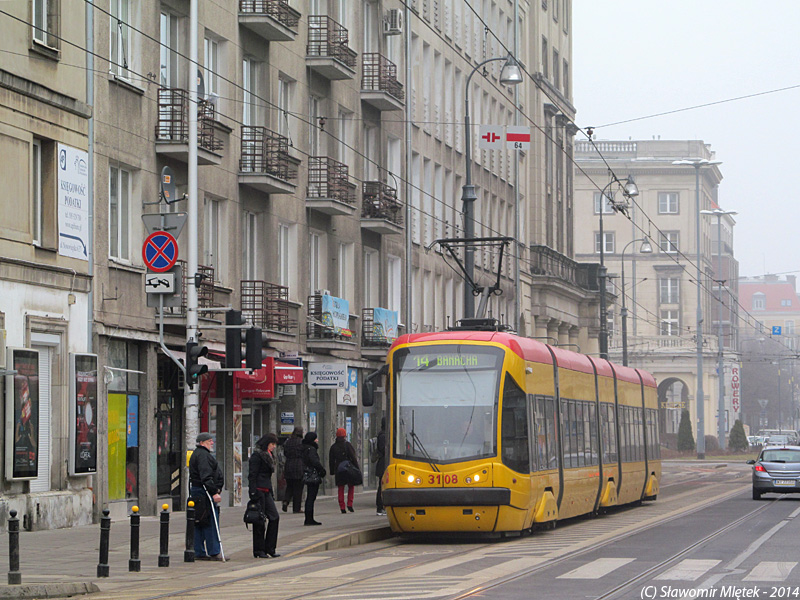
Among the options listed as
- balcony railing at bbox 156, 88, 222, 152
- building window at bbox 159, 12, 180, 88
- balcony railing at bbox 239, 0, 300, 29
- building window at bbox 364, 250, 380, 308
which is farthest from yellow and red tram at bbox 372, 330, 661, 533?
building window at bbox 364, 250, 380, 308

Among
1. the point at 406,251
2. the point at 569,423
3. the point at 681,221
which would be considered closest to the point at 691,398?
the point at 681,221

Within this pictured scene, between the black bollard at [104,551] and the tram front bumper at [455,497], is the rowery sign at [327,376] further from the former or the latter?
the black bollard at [104,551]

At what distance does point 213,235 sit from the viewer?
31344 millimetres

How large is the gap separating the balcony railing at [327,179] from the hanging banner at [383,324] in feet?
15.3

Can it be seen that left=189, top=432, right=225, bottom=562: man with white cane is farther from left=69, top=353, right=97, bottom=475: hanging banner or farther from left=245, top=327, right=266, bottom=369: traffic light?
left=69, top=353, right=97, bottom=475: hanging banner

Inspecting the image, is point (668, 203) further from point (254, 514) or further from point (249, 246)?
point (254, 514)

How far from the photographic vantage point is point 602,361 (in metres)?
30.5

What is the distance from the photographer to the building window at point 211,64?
3127 cm

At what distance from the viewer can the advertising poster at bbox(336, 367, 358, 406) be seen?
1506 inches

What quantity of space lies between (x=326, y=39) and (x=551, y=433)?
1647 centimetres

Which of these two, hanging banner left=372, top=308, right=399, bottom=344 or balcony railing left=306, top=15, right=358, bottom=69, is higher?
balcony railing left=306, top=15, right=358, bottom=69

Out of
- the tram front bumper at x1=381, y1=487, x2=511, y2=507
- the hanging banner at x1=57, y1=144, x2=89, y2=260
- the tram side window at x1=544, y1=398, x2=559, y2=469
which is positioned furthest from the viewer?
the hanging banner at x1=57, y1=144, x2=89, y2=260

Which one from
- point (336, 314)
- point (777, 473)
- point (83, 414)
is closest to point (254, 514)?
point (83, 414)

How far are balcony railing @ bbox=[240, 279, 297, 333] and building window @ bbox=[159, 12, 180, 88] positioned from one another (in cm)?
479
